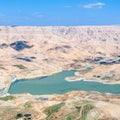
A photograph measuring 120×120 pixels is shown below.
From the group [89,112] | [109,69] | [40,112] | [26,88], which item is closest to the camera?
[89,112]

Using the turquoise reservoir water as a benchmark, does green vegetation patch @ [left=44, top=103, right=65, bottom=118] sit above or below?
above

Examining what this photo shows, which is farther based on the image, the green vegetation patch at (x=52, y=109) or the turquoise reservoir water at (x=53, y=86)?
the turquoise reservoir water at (x=53, y=86)

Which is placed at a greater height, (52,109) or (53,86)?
(52,109)

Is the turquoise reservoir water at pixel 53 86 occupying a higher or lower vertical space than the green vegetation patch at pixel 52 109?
lower

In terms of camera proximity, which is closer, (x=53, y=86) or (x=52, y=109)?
(x=52, y=109)

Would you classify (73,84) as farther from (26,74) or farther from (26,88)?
(26,74)

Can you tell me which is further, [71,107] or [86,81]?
[86,81]

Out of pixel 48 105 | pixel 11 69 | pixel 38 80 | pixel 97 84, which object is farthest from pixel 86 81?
pixel 48 105

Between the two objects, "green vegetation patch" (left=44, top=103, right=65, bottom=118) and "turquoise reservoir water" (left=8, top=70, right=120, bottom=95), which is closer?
"green vegetation patch" (left=44, top=103, right=65, bottom=118)
